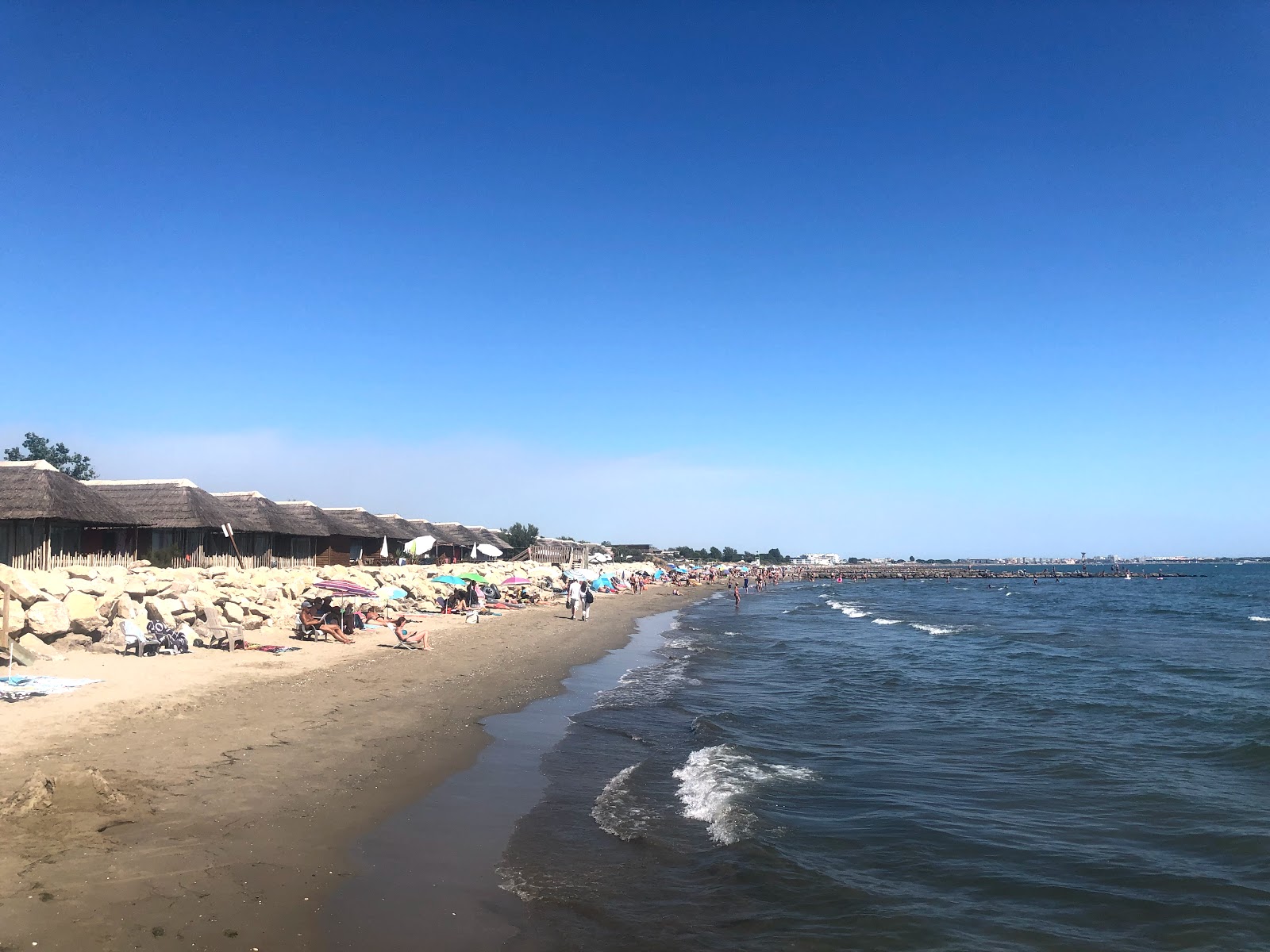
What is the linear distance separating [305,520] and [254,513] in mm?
4132

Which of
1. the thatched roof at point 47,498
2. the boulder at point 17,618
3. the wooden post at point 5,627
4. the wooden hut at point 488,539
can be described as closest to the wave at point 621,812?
the wooden post at point 5,627

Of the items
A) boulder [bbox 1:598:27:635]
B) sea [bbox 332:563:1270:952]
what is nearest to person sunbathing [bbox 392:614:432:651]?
sea [bbox 332:563:1270:952]

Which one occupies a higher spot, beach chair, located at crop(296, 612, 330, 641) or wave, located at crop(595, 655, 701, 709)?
beach chair, located at crop(296, 612, 330, 641)

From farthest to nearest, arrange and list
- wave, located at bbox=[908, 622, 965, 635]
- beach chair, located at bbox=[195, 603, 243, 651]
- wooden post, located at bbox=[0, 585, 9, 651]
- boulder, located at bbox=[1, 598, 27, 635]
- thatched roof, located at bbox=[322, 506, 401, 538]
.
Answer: thatched roof, located at bbox=[322, 506, 401, 538], wave, located at bbox=[908, 622, 965, 635], beach chair, located at bbox=[195, 603, 243, 651], boulder, located at bbox=[1, 598, 27, 635], wooden post, located at bbox=[0, 585, 9, 651]

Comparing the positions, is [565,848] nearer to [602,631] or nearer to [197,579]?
[197,579]

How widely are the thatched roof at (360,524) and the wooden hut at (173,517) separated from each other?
409 inches

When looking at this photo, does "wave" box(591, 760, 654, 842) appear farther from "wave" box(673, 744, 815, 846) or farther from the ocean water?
"wave" box(673, 744, 815, 846)

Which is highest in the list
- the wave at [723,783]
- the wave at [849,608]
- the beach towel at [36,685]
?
the beach towel at [36,685]

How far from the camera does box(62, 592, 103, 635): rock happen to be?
13432 mm

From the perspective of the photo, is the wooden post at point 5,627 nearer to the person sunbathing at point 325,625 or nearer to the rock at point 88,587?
the rock at point 88,587

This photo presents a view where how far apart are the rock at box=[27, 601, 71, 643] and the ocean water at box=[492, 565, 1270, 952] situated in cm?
863

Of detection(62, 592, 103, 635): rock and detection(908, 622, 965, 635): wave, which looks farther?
detection(908, 622, 965, 635): wave

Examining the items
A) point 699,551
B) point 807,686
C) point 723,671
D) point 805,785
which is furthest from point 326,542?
point 699,551

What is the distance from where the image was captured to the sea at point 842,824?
19.6 ft
